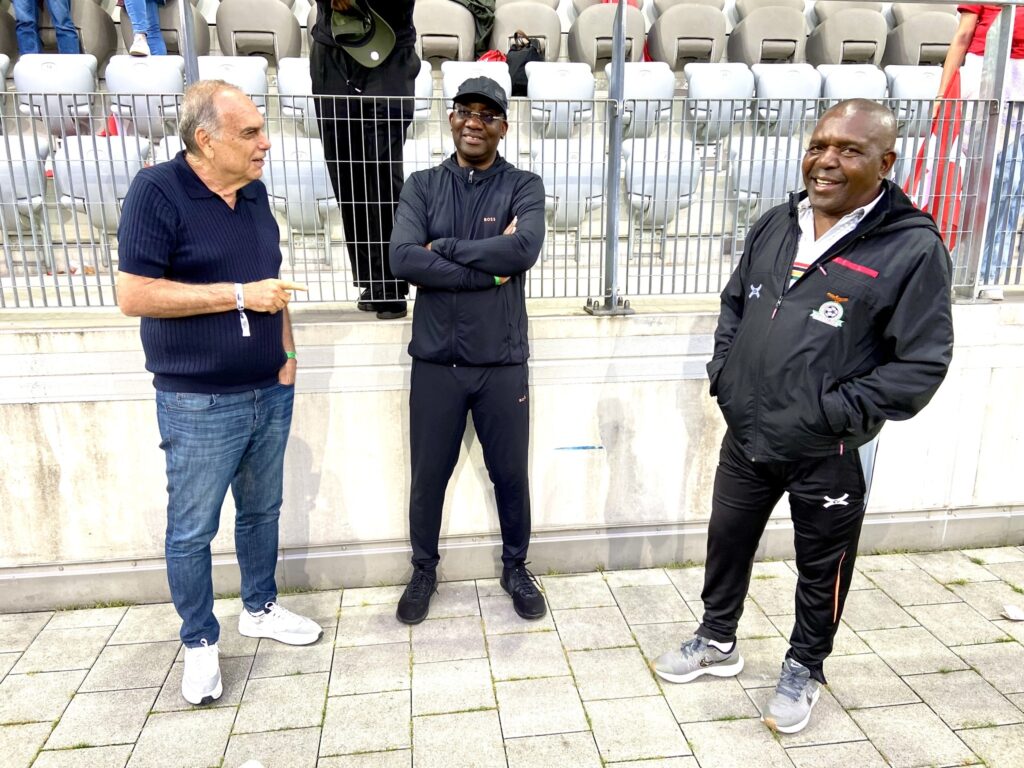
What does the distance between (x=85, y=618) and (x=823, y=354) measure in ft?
9.99

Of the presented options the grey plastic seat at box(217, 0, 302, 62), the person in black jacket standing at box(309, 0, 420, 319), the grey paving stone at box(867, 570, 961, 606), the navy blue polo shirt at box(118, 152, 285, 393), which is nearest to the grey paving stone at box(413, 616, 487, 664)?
the navy blue polo shirt at box(118, 152, 285, 393)

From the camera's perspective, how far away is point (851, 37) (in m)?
7.82

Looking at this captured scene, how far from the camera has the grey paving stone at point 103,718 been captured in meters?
2.41

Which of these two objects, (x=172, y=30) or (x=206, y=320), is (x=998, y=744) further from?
(x=172, y=30)

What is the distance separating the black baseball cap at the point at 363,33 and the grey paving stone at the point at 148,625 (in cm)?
248

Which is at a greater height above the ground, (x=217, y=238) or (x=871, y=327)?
(x=217, y=238)

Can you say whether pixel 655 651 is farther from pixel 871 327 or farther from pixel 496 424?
pixel 871 327

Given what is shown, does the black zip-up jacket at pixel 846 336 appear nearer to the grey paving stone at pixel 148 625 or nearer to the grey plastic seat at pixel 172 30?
the grey paving stone at pixel 148 625

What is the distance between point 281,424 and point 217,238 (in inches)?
27.9

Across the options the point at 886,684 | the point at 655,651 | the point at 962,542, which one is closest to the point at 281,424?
the point at 655,651

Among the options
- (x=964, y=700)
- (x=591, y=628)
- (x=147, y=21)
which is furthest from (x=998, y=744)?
(x=147, y=21)

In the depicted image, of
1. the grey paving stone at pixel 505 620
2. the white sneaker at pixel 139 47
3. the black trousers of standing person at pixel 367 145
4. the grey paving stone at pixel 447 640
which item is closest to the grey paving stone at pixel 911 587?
the grey paving stone at pixel 505 620

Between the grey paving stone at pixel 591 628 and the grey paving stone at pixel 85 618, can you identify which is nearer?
the grey paving stone at pixel 591 628

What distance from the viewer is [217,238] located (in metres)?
2.32
